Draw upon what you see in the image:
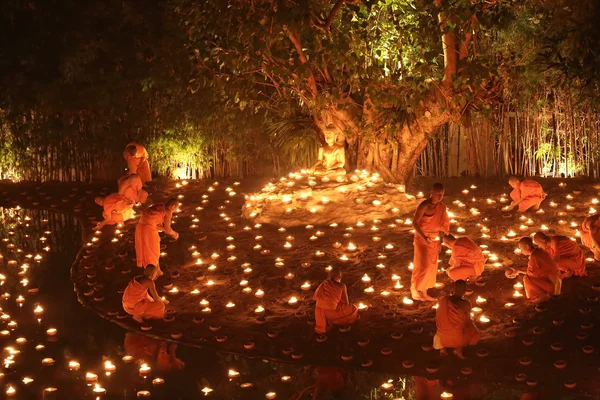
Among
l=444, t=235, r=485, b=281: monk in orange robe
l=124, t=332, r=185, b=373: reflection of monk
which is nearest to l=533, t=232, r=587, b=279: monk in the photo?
l=444, t=235, r=485, b=281: monk in orange robe

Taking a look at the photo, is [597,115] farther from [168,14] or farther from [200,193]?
[168,14]

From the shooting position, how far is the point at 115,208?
11.7 meters

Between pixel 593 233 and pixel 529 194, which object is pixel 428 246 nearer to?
pixel 593 233

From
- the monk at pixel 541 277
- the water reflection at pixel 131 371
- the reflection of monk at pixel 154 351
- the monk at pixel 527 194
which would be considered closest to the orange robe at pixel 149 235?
the water reflection at pixel 131 371

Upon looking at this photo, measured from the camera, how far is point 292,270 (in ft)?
31.7

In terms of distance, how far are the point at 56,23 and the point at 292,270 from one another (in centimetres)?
778

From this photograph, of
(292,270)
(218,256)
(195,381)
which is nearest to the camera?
(195,381)

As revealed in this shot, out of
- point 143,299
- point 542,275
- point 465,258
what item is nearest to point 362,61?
point 465,258

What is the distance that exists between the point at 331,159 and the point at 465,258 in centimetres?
402

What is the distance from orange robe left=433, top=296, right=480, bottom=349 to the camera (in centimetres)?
731

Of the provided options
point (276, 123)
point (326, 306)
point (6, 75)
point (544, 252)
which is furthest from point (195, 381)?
point (6, 75)

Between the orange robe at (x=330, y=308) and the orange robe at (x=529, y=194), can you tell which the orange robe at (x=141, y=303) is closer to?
the orange robe at (x=330, y=308)

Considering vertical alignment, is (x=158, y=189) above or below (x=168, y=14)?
below

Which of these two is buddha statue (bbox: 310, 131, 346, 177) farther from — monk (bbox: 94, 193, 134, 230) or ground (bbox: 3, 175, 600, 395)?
monk (bbox: 94, 193, 134, 230)
